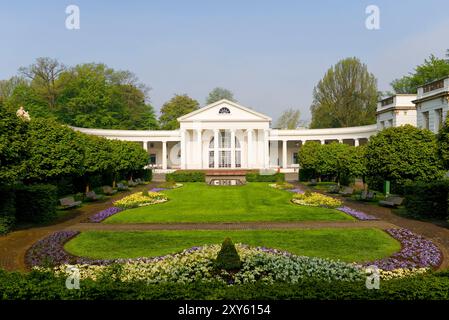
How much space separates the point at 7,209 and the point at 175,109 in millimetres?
74314

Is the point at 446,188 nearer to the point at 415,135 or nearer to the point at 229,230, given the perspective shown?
the point at 415,135

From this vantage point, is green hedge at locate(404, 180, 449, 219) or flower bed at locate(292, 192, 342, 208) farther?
flower bed at locate(292, 192, 342, 208)

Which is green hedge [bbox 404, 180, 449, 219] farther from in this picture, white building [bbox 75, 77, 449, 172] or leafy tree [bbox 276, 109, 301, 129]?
leafy tree [bbox 276, 109, 301, 129]

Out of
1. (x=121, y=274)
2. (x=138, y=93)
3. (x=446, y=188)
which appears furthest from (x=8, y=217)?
(x=138, y=93)

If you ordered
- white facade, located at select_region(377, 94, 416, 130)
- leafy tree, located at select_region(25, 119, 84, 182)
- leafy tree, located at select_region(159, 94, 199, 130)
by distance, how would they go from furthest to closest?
leafy tree, located at select_region(159, 94, 199, 130), white facade, located at select_region(377, 94, 416, 130), leafy tree, located at select_region(25, 119, 84, 182)

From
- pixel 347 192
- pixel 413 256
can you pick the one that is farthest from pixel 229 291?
pixel 347 192

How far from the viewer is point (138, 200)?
26.1 meters

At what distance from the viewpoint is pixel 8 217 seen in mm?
16703

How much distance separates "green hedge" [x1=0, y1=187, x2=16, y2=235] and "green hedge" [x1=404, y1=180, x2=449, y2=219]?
67.8ft

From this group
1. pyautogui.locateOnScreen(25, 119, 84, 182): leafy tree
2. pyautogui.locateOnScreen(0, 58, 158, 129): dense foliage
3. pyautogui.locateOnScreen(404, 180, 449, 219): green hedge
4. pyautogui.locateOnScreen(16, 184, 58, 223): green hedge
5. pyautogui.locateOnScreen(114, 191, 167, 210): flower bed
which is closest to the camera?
pyautogui.locateOnScreen(16, 184, 58, 223): green hedge

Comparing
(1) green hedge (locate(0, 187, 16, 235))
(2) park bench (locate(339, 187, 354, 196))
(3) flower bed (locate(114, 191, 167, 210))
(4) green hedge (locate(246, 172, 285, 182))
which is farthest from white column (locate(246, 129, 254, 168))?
(1) green hedge (locate(0, 187, 16, 235))

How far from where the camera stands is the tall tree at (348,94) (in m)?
71.4

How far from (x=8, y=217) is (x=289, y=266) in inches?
526

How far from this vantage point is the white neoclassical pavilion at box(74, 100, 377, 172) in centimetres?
6419
